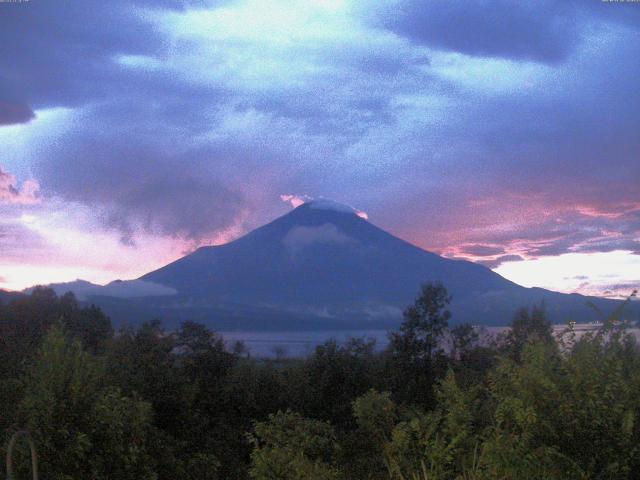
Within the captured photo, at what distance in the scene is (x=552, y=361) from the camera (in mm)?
6477

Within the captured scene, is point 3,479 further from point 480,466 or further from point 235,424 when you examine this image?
point 235,424

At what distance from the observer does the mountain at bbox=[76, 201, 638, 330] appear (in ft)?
230

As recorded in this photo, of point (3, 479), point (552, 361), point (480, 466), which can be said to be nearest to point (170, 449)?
point (3, 479)

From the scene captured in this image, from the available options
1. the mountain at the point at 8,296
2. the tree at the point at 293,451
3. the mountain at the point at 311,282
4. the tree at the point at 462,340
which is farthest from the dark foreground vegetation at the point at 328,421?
the mountain at the point at 311,282

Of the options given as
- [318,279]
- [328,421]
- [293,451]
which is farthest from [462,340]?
[318,279]

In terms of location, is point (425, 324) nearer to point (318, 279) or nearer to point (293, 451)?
Answer: point (293, 451)

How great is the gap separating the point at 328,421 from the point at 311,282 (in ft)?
265

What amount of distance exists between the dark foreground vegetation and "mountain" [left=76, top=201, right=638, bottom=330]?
44.9 m

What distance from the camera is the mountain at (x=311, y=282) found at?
70.2 m

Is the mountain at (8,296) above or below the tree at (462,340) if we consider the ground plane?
above

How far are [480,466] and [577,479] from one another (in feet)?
4.69

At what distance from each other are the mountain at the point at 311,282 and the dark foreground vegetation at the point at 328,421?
4493 centimetres

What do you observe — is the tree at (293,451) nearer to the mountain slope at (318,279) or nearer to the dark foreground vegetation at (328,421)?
the dark foreground vegetation at (328,421)

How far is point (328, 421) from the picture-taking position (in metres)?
10.2
